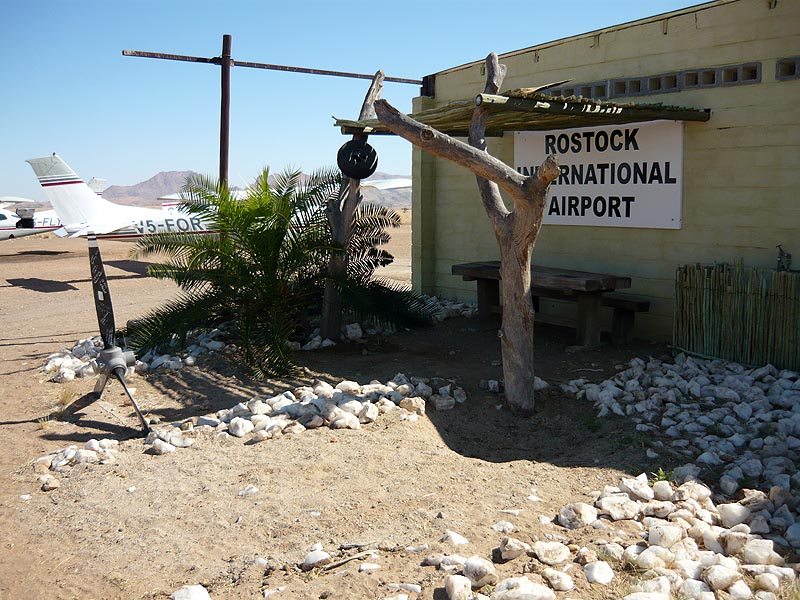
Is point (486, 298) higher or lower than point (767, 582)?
higher

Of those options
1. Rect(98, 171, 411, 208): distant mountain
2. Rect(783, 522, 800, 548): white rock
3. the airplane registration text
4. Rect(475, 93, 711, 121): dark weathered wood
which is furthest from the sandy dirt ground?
Rect(98, 171, 411, 208): distant mountain

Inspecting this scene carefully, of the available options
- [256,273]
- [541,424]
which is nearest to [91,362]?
[256,273]

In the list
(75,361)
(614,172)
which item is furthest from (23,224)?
(614,172)

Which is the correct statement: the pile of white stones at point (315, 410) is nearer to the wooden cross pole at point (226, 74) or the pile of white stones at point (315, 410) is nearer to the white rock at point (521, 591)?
the white rock at point (521, 591)

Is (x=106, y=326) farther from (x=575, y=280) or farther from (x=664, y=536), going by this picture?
(x=664, y=536)

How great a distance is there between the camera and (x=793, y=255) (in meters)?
7.64

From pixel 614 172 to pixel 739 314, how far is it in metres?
2.35

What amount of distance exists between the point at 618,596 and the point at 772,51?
5.98m

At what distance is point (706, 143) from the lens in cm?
827

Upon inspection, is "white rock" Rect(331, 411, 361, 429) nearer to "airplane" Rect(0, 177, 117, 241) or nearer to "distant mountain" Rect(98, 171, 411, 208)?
"airplane" Rect(0, 177, 117, 241)

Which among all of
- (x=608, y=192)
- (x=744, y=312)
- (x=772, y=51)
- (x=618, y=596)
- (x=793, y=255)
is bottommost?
(x=618, y=596)

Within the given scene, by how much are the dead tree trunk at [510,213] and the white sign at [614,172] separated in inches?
98.3

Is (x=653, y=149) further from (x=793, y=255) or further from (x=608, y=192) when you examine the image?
(x=793, y=255)

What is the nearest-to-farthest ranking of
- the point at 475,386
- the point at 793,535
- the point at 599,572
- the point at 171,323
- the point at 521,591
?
the point at 521,591
the point at 599,572
the point at 793,535
the point at 475,386
the point at 171,323
